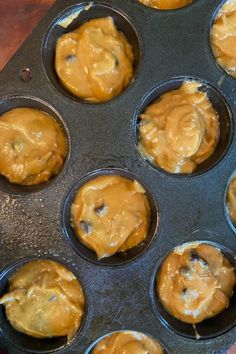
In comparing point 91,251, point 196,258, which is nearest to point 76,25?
point 91,251

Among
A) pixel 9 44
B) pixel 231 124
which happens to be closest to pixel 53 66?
pixel 9 44

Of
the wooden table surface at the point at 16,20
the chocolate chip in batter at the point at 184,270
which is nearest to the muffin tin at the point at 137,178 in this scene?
the chocolate chip in batter at the point at 184,270

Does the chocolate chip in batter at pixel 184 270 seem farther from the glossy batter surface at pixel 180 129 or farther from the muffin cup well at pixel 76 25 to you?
the muffin cup well at pixel 76 25

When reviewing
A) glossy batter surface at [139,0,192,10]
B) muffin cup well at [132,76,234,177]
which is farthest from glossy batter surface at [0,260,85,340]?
Result: glossy batter surface at [139,0,192,10]

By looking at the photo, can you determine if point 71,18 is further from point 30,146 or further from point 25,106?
point 30,146

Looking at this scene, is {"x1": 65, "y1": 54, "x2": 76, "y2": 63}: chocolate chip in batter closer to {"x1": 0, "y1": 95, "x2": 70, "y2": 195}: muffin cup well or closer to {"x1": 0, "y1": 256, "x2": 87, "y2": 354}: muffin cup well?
{"x1": 0, "y1": 95, "x2": 70, "y2": 195}: muffin cup well

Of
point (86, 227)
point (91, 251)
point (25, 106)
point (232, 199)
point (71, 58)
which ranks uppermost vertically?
point (71, 58)
